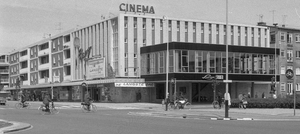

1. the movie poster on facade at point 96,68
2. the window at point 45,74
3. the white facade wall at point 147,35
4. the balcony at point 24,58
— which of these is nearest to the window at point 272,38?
the white facade wall at point 147,35

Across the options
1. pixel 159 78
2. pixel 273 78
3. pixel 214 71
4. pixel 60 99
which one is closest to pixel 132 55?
pixel 159 78

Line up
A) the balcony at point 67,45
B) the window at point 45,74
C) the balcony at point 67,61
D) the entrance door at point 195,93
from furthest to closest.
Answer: the window at point 45,74, the balcony at point 67,45, the balcony at point 67,61, the entrance door at point 195,93

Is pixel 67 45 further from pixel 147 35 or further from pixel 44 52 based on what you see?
pixel 147 35

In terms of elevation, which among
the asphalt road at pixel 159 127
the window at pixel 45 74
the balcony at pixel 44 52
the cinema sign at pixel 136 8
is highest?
the cinema sign at pixel 136 8

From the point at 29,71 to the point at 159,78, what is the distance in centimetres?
5465

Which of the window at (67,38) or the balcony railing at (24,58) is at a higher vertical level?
the window at (67,38)

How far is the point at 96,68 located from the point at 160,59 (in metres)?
14.4

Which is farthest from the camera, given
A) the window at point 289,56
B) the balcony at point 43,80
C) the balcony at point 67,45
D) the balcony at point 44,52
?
the balcony at point 44,52

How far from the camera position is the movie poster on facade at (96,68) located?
65750 mm

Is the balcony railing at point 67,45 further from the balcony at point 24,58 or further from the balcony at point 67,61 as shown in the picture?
the balcony at point 24,58

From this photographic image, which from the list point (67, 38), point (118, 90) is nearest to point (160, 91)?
point (118, 90)

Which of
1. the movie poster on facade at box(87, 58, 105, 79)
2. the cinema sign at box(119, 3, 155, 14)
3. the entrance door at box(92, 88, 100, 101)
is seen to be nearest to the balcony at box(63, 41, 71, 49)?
the movie poster on facade at box(87, 58, 105, 79)

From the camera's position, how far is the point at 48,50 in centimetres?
9081

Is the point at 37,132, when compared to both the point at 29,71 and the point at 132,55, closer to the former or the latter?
the point at 132,55
